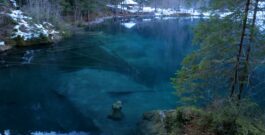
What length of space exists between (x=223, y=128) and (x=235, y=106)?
885mm

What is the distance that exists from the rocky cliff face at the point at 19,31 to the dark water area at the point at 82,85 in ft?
6.16

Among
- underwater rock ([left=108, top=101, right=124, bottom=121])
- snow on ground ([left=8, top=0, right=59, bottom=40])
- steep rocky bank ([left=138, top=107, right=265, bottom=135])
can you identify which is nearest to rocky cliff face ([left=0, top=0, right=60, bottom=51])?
snow on ground ([left=8, top=0, right=59, bottom=40])

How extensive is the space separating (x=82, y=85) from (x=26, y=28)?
17.6 meters

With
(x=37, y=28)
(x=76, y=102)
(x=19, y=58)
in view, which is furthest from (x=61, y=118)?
(x=37, y=28)

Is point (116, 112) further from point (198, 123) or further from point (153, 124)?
point (198, 123)

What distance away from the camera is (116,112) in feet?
54.3

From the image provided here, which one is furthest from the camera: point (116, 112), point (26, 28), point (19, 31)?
point (26, 28)

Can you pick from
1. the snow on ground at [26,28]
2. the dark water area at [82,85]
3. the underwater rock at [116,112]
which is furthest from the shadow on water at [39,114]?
the snow on ground at [26,28]

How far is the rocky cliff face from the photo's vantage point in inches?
1326

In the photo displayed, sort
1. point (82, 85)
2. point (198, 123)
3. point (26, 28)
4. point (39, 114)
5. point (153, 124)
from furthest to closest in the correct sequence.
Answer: point (26, 28) → point (82, 85) → point (39, 114) → point (153, 124) → point (198, 123)

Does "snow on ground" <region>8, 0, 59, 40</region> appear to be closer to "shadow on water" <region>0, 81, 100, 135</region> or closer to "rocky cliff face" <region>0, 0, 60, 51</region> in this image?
"rocky cliff face" <region>0, 0, 60, 51</region>

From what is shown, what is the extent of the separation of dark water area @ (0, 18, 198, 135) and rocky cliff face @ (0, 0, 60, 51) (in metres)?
1.88

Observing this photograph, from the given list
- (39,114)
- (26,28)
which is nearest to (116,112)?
(39,114)

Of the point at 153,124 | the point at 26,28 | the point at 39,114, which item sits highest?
the point at 26,28
